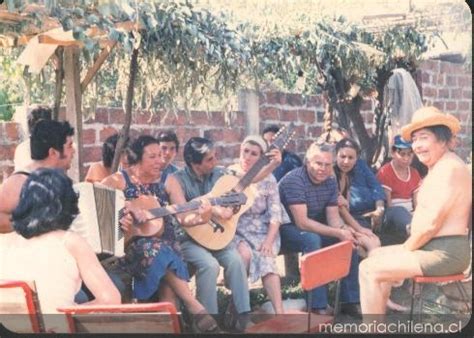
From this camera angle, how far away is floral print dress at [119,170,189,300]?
488cm

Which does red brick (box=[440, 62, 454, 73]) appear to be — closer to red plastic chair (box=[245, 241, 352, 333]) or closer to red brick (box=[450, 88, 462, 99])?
red brick (box=[450, 88, 462, 99])

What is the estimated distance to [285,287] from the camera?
16.2 ft

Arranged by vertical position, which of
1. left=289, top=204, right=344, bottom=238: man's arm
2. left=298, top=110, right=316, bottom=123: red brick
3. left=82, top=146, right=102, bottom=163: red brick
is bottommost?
left=289, top=204, right=344, bottom=238: man's arm

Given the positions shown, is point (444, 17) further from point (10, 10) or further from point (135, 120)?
point (10, 10)

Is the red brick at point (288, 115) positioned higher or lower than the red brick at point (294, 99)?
lower

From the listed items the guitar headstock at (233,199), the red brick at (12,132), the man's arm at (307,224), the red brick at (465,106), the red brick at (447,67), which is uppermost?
the red brick at (447,67)

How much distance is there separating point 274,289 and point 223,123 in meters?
0.88

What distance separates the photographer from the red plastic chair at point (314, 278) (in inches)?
187

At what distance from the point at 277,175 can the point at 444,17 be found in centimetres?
113

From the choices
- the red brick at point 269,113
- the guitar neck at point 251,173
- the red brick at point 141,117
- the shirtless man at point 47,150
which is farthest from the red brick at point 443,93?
the shirtless man at point 47,150

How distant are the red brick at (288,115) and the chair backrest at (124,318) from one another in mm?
1097

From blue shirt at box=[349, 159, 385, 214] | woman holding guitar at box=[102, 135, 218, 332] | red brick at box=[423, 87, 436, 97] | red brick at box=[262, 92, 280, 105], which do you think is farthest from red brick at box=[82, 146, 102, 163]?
red brick at box=[423, 87, 436, 97]

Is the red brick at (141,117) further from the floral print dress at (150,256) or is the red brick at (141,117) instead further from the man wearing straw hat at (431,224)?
the man wearing straw hat at (431,224)

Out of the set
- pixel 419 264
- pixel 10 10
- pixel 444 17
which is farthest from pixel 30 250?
pixel 444 17
